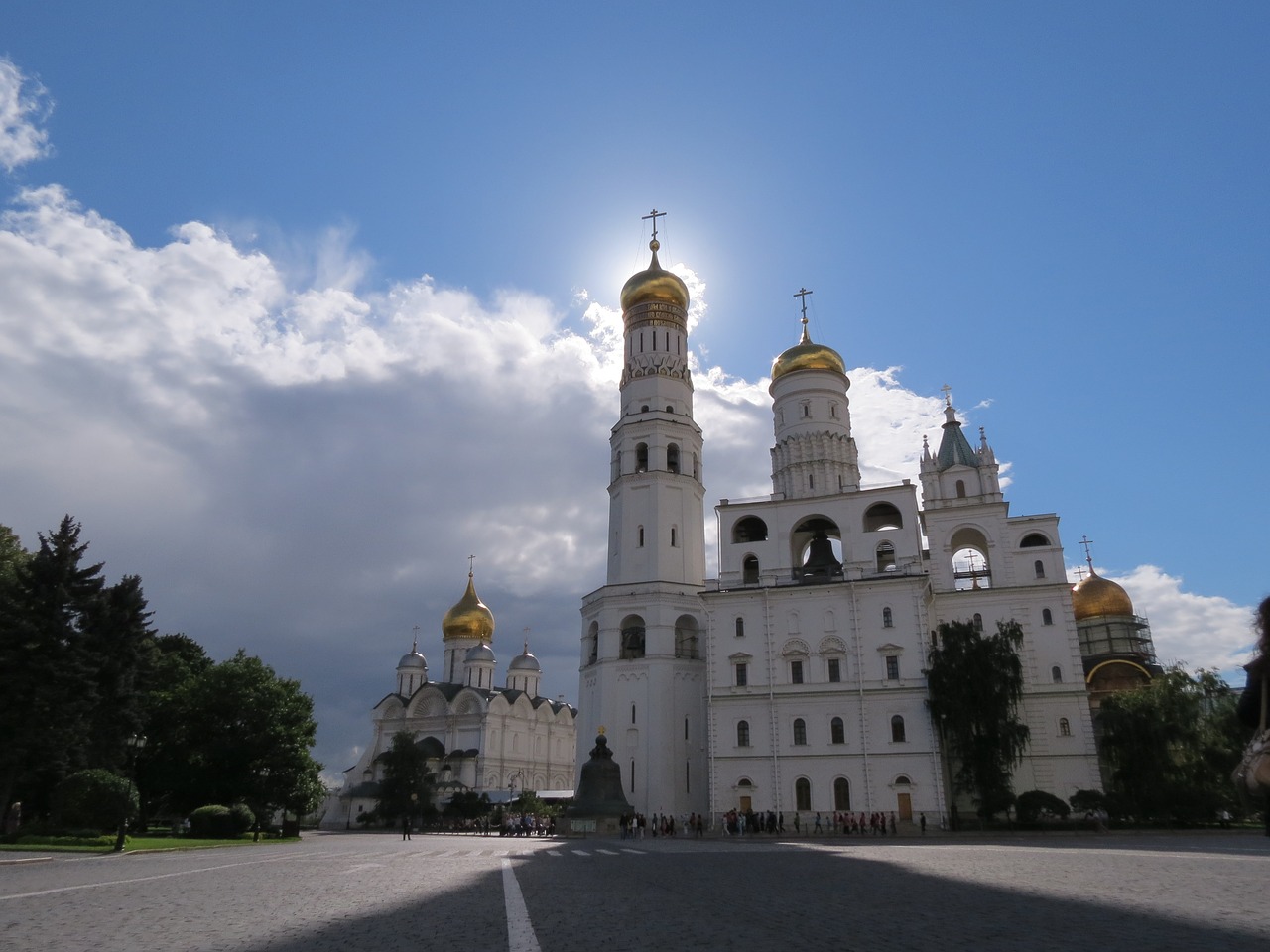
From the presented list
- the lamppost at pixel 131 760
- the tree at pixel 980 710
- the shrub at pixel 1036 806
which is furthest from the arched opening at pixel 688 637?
the lamppost at pixel 131 760

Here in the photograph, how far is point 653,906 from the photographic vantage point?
30.2ft

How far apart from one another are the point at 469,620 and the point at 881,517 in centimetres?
4419

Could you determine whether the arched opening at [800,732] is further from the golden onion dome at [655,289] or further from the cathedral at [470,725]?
the cathedral at [470,725]

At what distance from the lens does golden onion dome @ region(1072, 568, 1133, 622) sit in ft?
193

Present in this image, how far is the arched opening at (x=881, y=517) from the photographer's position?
4603 cm

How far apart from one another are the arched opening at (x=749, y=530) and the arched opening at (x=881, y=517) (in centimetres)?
550

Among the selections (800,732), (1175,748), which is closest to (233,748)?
(800,732)

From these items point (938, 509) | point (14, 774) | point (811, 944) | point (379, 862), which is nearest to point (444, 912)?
point (811, 944)

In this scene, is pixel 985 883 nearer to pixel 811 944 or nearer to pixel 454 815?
pixel 811 944

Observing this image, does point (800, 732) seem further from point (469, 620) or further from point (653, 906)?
point (469, 620)

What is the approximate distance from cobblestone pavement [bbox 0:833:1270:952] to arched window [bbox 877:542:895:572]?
29145 mm

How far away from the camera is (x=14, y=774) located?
26156 mm

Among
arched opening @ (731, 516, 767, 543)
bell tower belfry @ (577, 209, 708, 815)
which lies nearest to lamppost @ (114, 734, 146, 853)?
bell tower belfry @ (577, 209, 708, 815)

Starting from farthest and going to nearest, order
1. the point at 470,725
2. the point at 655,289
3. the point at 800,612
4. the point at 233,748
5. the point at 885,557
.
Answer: the point at 470,725
the point at 655,289
the point at 885,557
the point at 800,612
the point at 233,748
